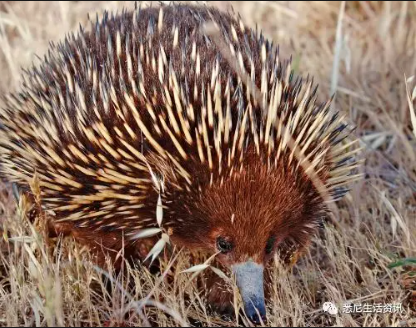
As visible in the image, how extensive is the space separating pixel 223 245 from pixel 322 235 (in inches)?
40.3

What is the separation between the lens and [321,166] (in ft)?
9.35

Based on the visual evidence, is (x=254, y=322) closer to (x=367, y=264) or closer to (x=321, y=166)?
(x=321, y=166)

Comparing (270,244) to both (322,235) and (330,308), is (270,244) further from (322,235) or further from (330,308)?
(322,235)

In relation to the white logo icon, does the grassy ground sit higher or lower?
higher

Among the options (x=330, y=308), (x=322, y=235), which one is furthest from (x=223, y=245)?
(x=322, y=235)

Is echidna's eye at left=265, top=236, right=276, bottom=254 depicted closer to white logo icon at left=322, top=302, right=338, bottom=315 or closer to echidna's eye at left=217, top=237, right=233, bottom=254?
echidna's eye at left=217, top=237, right=233, bottom=254

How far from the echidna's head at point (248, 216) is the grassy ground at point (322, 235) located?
18 centimetres

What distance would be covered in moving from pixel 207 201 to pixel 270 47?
88 centimetres

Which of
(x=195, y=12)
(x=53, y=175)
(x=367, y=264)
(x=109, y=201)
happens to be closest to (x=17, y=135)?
(x=53, y=175)

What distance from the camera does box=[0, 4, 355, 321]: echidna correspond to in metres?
2.62

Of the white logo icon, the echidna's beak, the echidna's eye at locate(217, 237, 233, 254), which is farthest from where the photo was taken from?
the white logo icon

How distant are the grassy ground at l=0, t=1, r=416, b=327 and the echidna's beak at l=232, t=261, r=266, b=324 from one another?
0.14 meters

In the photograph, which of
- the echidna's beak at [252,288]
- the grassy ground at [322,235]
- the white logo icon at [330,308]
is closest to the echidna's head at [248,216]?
the echidna's beak at [252,288]

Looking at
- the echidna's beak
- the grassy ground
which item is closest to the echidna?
the echidna's beak
